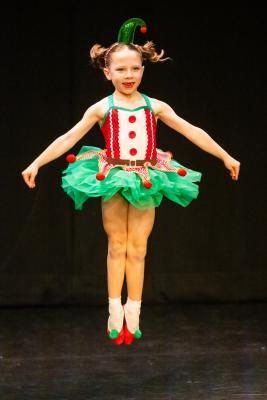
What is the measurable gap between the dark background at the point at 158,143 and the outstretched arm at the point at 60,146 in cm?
237

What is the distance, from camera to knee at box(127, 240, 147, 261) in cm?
357

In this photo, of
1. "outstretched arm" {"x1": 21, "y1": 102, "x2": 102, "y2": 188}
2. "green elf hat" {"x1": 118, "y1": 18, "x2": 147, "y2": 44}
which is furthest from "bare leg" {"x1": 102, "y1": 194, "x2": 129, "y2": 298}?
"green elf hat" {"x1": 118, "y1": 18, "x2": 147, "y2": 44}

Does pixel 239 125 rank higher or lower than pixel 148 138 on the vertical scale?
lower

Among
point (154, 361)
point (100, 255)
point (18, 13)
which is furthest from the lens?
point (100, 255)

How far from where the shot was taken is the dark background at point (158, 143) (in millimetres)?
5832

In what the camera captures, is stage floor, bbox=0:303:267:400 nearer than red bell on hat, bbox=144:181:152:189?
No

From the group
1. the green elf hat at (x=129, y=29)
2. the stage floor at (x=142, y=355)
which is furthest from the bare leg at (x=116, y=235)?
the stage floor at (x=142, y=355)

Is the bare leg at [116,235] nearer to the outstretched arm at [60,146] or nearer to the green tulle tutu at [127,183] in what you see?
the green tulle tutu at [127,183]

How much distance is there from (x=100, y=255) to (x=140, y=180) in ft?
8.92

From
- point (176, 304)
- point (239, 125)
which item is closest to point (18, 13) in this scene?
point (239, 125)

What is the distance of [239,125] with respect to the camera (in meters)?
6.07

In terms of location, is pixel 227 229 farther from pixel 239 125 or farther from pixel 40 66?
pixel 40 66

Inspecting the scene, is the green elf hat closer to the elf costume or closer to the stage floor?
the elf costume

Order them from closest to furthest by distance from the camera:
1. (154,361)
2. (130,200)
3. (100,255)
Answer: (130,200), (154,361), (100,255)
